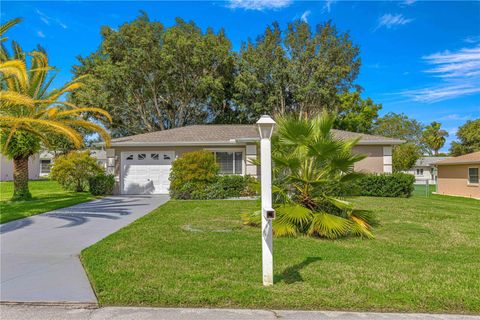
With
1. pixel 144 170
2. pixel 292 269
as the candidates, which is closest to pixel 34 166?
pixel 144 170

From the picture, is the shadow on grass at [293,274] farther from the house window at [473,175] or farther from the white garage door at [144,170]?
the house window at [473,175]

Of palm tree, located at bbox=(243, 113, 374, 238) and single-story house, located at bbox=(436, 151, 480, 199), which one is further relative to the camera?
single-story house, located at bbox=(436, 151, 480, 199)

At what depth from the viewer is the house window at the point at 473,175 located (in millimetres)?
21406

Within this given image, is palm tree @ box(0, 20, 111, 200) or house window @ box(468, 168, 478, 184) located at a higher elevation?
palm tree @ box(0, 20, 111, 200)

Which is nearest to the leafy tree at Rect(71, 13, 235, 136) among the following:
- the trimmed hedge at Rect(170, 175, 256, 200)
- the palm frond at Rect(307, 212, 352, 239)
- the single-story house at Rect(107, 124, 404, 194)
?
the single-story house at Rect(107, 124, 404, 194)

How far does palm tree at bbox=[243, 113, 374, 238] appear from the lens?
6773mm

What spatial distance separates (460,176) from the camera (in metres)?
22.9

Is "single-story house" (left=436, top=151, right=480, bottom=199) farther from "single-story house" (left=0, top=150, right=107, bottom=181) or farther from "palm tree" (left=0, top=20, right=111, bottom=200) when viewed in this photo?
"single-story house" (left=0, top=150, right=107, bottom=181)

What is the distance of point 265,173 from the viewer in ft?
14.2

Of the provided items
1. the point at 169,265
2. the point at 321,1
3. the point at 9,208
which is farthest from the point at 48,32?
the point at 169,265

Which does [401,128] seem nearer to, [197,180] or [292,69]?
[292,69]

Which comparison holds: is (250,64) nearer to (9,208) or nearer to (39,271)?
(9,208)

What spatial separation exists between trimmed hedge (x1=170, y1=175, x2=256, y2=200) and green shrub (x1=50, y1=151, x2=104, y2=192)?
5.81 metres

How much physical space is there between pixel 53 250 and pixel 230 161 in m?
11.4
